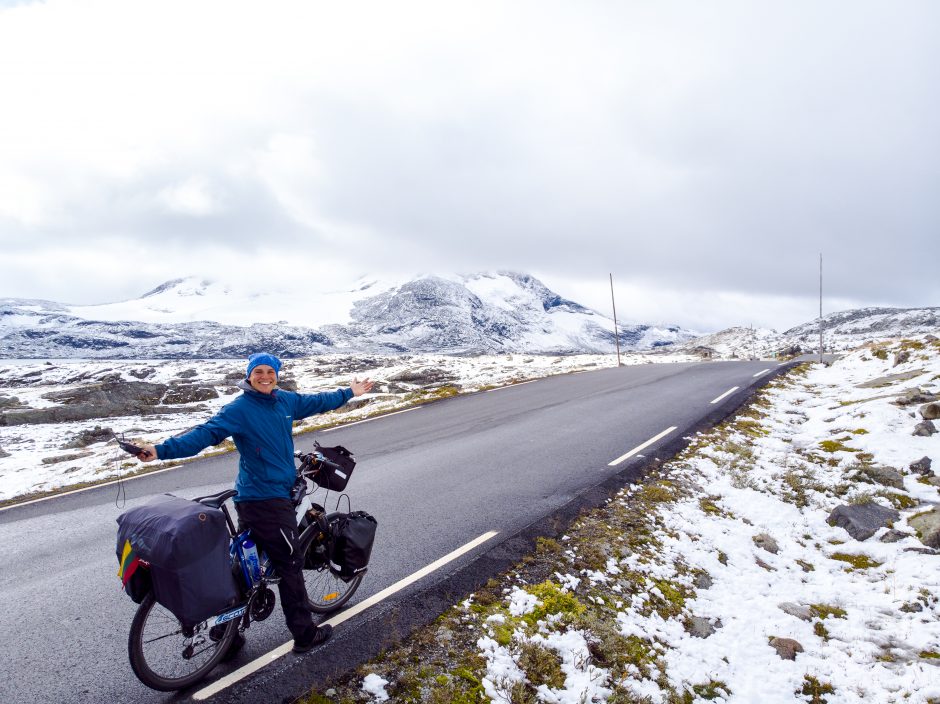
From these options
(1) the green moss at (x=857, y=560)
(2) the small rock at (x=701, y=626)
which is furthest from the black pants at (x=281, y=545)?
(1) the green moss at (x=857, y=560)

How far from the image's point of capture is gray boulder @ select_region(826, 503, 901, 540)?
7.49 meters

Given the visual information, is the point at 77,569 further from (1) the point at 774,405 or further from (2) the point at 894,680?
(1) the point at 774,405

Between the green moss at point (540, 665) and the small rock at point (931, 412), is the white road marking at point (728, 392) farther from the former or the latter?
the green moss at point (540, 665)

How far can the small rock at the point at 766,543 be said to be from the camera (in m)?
7.29

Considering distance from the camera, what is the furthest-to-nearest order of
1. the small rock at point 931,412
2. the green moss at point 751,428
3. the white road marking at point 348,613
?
the green moss at point 751,428
the small rock at point 931,412
the white road marking at point 348,613

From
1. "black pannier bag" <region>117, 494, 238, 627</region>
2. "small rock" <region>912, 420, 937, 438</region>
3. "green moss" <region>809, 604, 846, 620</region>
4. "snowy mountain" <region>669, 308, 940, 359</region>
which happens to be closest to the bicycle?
"black pannier bag" <region>117, 494, 238, 627</region>

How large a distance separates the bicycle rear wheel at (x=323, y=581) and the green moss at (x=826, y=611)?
17.6 feet

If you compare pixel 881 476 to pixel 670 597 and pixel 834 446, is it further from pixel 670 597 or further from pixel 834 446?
pixel 670 597

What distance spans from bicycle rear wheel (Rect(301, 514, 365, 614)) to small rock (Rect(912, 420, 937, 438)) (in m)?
11.6

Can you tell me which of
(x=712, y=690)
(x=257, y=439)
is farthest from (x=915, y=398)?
(x=257, y=439)

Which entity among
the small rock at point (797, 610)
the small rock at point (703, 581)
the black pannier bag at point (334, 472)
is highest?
the black pannier bag at point (334, 472)

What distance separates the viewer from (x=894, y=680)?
15.5 ft

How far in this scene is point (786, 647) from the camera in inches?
205

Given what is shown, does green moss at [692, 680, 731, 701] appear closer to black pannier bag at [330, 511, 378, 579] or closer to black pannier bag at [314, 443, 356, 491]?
black pannier bag at [330, 511, 378, 579]
